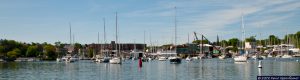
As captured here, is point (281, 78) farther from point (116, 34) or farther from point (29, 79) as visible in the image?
point (116, 34)

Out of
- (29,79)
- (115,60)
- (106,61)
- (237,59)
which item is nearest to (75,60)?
(106,61)

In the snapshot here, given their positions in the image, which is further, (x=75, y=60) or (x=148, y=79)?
(x=75, y=60)

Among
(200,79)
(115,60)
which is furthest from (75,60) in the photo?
(200,79)

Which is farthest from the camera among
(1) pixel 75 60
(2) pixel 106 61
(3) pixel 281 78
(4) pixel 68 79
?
(1) pixel 75 60

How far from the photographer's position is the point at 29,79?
6656 centimetres

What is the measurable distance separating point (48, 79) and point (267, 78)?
43.6m

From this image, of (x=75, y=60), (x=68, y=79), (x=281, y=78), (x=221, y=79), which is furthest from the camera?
(x=75, y=60)

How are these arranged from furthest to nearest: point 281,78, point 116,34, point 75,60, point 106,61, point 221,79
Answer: point 75,60 < point 106,61 < point 116,34 < point 221,79 < point 281,78

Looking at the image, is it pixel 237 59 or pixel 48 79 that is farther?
pixel 237 59

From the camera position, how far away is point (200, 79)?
58.5 metres

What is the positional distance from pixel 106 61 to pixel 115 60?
2112cm

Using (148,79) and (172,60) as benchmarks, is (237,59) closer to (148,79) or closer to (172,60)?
(172,60)

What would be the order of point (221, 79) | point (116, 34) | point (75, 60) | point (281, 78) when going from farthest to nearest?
1. point (75, 60)
2. point (116, 34)
3. point (221, 79)
4. point (281, 78)

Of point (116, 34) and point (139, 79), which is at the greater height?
point (116, 34)
